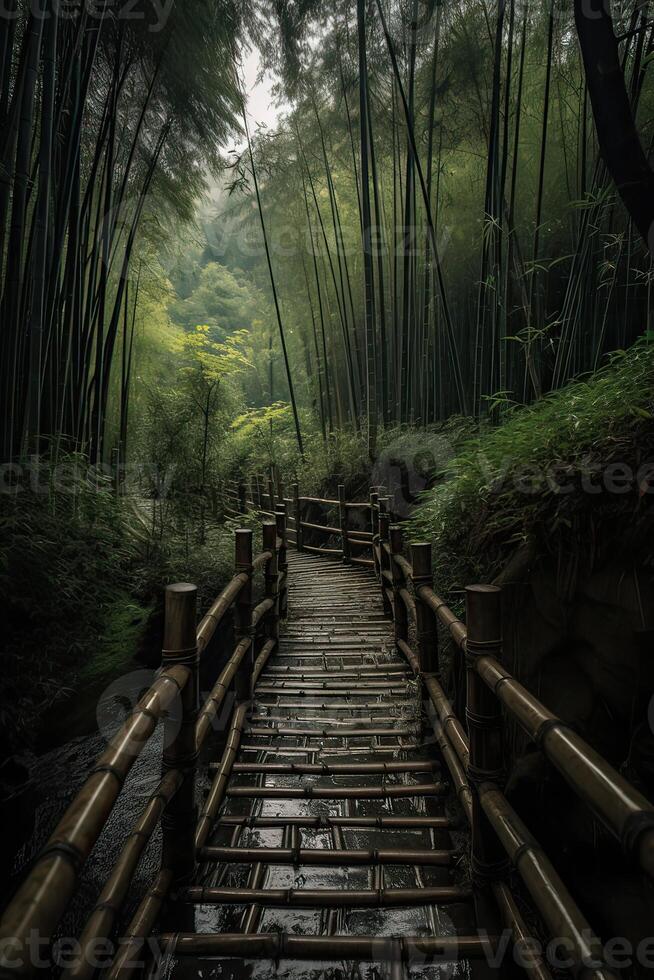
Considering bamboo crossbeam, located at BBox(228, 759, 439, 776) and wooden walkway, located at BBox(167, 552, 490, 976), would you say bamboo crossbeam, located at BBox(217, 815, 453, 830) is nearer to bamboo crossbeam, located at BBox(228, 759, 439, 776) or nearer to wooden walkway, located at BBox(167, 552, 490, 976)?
wooden walkway, located at BBox(167, 552, 490, 976)

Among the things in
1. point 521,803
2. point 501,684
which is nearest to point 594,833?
point 521,803

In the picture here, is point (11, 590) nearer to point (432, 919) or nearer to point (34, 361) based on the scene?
point (34, 361)

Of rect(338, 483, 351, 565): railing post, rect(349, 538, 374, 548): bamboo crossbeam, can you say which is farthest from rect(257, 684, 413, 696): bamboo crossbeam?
rect(338, 483, 351, 565): railing post

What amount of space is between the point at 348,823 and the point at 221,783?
1.39 feet

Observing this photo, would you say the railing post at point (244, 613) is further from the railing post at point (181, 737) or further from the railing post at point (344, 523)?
the railing post at point (344, 523)

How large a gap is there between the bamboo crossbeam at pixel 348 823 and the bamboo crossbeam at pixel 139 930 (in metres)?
0.29

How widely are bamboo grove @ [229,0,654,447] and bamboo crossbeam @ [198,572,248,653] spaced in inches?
83.0

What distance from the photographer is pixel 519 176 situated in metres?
4.11

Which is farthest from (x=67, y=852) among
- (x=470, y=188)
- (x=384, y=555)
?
(x=470, y=188)

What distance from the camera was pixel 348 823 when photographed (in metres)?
1.34

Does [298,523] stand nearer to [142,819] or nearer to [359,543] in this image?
[359,543]

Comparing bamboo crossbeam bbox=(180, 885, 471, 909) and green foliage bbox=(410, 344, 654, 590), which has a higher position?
green foliage bbox=(410, 344, 654, 590)

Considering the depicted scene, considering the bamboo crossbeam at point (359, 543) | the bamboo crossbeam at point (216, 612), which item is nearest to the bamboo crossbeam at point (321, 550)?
the bamboo crossbeam at point (359, 543)

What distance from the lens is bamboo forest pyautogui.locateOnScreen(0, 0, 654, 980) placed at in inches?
37.8
